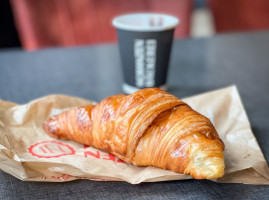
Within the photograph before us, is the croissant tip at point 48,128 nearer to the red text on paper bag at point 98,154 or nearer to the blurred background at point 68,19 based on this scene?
the red text on paper bag at point 98,154

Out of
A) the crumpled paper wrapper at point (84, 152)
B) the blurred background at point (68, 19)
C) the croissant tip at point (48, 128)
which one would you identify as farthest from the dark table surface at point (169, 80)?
the blurred background at point (68, 19)

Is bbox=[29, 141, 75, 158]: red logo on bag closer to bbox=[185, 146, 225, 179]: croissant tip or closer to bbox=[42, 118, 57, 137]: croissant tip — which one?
bbox=[42, 118, 57, 137]: croissant tip

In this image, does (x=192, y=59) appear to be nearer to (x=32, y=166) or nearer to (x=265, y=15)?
(x=32, y=166)

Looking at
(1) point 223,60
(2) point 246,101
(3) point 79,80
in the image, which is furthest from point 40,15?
(2) point 246,101

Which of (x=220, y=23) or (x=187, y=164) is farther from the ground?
(x=187, y=164)

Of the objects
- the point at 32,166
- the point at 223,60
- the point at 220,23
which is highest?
the point at 32,166

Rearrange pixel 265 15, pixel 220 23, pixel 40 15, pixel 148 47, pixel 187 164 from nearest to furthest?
pixel 187 164
pixel 148 47
pixel 40 15
pixel 265 15
pixel 220 23

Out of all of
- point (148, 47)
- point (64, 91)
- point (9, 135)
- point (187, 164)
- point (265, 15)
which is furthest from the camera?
point (265, 15)

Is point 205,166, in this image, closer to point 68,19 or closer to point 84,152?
point 84,152
